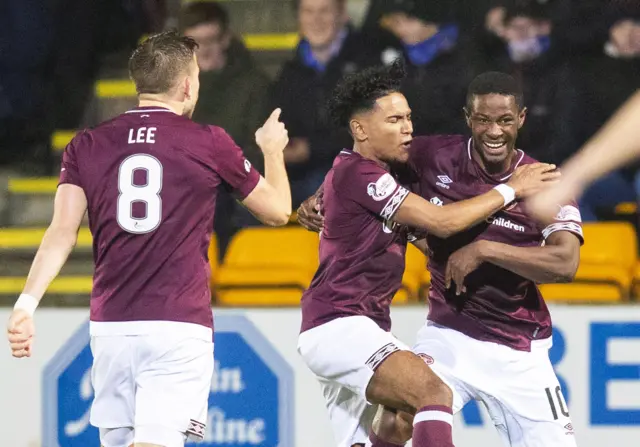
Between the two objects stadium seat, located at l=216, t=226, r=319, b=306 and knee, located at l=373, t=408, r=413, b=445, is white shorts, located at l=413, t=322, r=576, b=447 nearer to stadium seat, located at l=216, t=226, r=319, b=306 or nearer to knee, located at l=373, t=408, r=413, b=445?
knee, located at l=373, t=408, r=413, b=445

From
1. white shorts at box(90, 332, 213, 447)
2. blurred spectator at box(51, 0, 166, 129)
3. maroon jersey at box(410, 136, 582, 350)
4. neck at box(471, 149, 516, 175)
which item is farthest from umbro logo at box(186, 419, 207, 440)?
blurred spectator at box(51, 0, 166, 129)

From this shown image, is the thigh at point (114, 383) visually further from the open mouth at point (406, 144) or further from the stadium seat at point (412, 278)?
the stadium seat at point (412, 278)

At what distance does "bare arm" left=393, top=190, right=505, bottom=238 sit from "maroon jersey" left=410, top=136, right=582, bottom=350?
27 centimetres

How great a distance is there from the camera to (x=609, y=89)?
6305mm

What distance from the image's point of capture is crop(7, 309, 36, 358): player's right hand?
12.1 ft

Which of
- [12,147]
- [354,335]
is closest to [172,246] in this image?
[354,335]

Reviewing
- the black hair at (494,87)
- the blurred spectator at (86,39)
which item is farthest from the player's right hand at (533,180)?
the blurred spectator at (86,39)

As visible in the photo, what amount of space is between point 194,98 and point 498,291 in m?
1.48

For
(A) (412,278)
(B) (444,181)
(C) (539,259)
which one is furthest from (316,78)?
(C) (539,259)

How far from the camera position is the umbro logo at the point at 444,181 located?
4559 mm

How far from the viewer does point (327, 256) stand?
4461 millimetres

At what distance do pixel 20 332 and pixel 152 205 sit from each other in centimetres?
60

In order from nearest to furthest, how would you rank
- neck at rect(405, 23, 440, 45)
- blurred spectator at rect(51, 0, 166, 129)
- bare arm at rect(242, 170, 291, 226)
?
bare arm at rect(242, 170, 291, 226)
neck at rect(405, 23, 440, 45)
blurred spectator at rect(51, 0, 166, 129)

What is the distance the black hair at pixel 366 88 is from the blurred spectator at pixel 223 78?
6.70 feet
